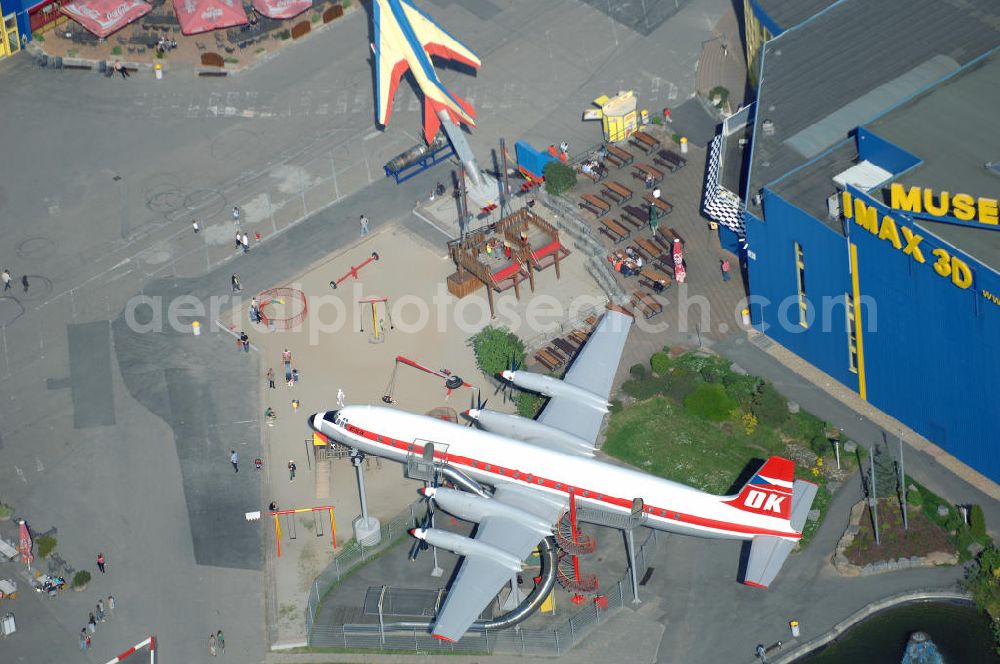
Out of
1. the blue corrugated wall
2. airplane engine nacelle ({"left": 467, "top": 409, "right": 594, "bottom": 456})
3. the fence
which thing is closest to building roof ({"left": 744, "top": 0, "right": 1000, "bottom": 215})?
the blue corrugated wall

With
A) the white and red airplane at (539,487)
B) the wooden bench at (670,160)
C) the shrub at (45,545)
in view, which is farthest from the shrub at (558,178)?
the shrub at (45,545)

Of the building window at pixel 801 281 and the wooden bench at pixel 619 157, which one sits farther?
the wooden bench at pixel 619 157

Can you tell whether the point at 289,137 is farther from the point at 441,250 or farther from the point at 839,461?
the point at 839,461

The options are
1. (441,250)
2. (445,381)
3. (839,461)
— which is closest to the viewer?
(839,461)

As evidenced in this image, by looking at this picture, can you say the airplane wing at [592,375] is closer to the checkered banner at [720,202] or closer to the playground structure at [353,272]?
the checkered banner at [720,202]

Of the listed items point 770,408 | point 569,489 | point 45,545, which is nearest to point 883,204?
point 770,408

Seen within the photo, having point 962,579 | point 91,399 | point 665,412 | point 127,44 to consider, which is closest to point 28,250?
point 91,399
